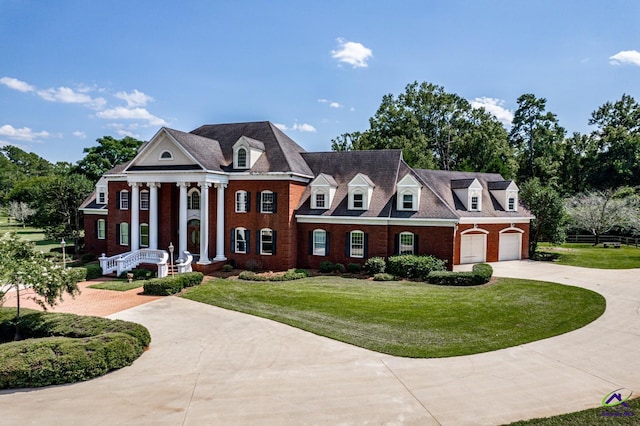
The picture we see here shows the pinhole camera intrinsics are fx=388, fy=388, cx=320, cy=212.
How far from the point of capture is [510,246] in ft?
109

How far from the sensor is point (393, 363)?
11.8 m

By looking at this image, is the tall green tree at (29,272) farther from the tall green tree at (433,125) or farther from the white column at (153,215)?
the tall green tree at (433,125)

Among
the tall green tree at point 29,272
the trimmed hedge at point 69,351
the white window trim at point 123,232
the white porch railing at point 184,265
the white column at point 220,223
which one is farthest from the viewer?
the white window trim at point 123,232

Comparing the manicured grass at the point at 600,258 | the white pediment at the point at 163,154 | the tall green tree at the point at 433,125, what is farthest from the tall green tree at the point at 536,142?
the white pediment at the point at 163,154

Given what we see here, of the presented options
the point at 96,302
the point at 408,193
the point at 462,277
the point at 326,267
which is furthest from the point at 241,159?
the point at 462,277

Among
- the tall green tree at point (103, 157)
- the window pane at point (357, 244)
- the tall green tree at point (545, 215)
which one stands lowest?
the window pane at point (357, 244)

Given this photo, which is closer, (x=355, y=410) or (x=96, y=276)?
(x=355, y=410)

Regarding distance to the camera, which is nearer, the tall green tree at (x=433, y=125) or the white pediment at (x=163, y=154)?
the white pediment at (x=163, y=154)

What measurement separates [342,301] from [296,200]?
37.8 ft

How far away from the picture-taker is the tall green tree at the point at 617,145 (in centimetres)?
5131

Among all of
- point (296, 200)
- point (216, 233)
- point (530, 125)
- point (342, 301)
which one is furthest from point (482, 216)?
point (530, 125)

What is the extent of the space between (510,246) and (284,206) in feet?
64.9

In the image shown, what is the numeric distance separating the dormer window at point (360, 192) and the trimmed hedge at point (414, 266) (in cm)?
452

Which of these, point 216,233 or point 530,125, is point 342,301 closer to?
point 216,233
